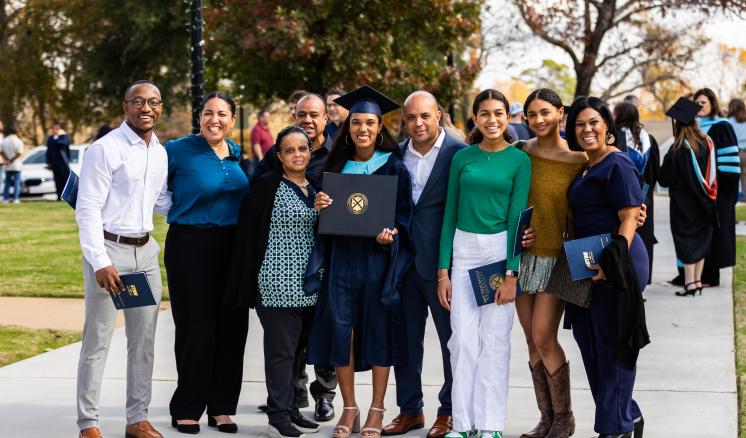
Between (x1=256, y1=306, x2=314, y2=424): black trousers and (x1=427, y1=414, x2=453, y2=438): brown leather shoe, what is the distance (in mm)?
790

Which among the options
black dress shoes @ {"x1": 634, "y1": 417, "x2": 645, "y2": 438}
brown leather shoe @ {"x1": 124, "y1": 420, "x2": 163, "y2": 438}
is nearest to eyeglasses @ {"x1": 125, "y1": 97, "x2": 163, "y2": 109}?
brown leather shoe @ {"x1": 124, "y1": 420, "x2": 163, "y2": 438}

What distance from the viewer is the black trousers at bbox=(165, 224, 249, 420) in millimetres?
6203

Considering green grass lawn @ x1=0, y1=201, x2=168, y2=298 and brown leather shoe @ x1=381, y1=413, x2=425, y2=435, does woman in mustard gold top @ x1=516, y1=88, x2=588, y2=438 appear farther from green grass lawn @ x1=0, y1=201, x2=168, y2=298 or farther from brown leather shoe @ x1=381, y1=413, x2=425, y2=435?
green grass lawn @ x1=0, y1=201, x2=168, y2=298

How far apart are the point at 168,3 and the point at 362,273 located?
97.8 ft

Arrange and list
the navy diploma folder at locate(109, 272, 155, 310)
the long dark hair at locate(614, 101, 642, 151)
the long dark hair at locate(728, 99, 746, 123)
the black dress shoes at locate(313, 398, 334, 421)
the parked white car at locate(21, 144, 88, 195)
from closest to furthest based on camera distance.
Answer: the navy diploma folder at locate(109, 272, 155, 310)
the black dress shoes at locate(313, 398, 334, 421)
the long dark hair at locate(614, 101, 642, 151)
the long dark hair at locate(728, 99, 746, 123)
the parked white car at locate(21, 144, 88, 195)

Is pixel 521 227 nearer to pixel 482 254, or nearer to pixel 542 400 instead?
pixel 482 254

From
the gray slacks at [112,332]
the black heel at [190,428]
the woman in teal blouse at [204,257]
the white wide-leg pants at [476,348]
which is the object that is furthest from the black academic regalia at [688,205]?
the gray slacks at [112,332]

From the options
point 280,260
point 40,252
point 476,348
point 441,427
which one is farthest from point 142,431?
point 40,252

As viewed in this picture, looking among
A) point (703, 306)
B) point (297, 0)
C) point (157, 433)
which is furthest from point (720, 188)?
point (297, 0)

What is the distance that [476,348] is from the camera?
5.90 metres

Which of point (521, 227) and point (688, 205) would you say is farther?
point (688, 205)

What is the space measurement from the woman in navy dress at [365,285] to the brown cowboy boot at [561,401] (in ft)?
2.77

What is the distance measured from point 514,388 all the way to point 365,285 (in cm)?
178

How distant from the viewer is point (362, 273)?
19.8ft
